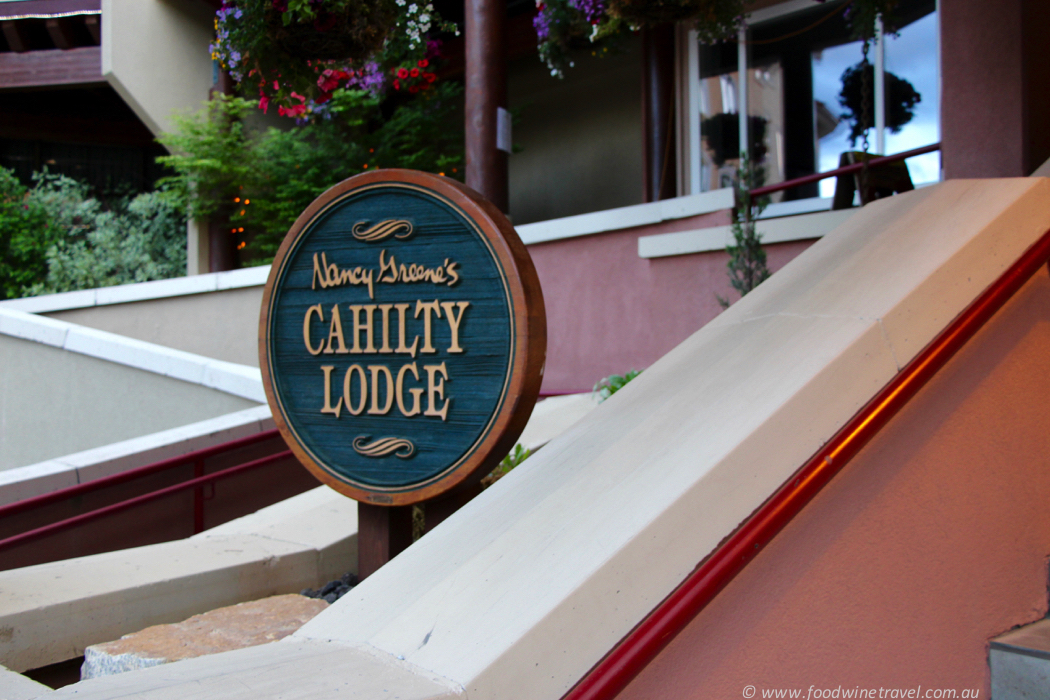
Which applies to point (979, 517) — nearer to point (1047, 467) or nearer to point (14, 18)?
point (1047, 467)

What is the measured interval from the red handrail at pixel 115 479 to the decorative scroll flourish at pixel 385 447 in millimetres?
1450

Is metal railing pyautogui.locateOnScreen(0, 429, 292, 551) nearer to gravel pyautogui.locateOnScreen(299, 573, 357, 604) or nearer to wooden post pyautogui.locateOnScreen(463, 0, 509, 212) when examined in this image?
gravel pyautogui.locateOnScreen(299, 573, 357, 604)

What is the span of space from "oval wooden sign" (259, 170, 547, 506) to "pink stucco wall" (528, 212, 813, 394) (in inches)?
140

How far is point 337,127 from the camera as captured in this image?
12.0 metres

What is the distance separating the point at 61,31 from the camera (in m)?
12.9

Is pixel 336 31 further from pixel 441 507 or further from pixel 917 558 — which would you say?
pixel 917 558

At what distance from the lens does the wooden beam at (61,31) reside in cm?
1284

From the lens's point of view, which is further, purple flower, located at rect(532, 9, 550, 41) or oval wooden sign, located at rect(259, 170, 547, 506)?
purple flower, located at rect(532, 9, 550, 41)

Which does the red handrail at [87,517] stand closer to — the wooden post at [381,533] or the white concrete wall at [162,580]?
the white concrete wall at [162,580]

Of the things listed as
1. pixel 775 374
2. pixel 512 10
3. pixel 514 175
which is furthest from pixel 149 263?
pixel 775 374

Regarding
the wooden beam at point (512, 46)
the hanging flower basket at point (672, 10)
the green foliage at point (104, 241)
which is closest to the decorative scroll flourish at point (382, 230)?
the hanging flower basket at point (672, 10)

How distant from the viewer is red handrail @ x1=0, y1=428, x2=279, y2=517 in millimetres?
3383

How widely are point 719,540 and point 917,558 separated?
2.12 ft

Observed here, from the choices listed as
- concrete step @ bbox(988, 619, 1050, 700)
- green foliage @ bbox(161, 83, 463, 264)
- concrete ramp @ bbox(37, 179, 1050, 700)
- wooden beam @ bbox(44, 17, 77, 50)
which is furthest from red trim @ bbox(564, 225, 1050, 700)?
wooden beam @ bbox(44, 17, 77, 50)
